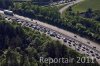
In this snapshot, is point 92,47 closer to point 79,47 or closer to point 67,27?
point 79,47

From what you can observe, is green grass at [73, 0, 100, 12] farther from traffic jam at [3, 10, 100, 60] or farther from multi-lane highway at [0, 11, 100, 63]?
traffic jam at [3, 10, 100, 60]

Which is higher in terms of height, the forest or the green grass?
the forest

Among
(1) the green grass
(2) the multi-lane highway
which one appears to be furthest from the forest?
(1) the green grass

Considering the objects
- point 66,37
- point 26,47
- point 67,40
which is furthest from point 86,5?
point 26,47

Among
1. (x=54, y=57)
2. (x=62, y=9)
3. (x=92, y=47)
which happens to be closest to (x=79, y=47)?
(x=92, y=47)

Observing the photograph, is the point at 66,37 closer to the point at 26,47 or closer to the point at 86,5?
the point at 26,47

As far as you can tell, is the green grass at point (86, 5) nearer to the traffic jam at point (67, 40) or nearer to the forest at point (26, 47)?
the traffic jam at point (67, 40)
